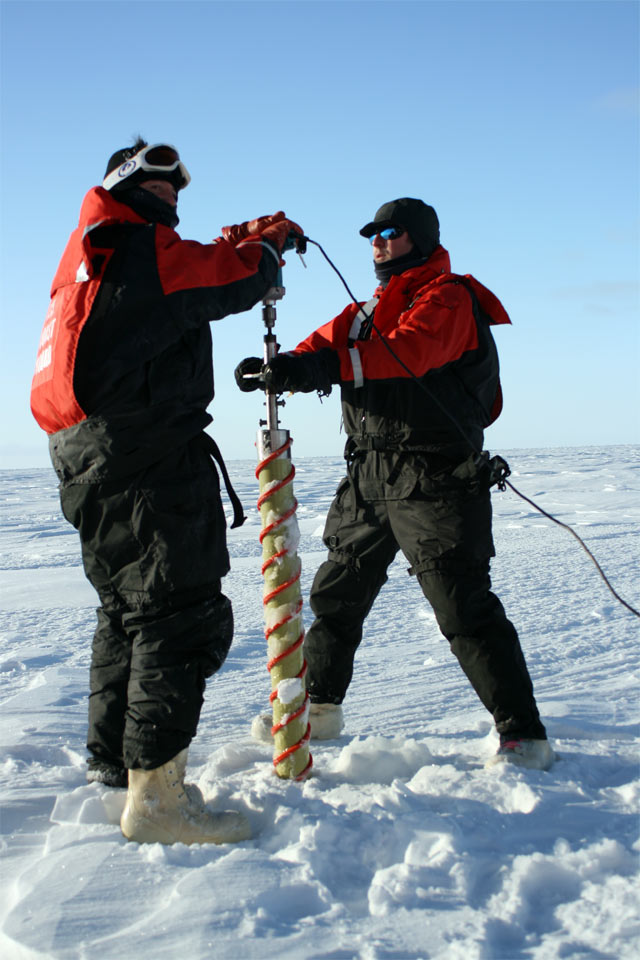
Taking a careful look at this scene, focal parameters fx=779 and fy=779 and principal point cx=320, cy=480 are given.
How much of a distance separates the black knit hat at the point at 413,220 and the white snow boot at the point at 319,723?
1.83m

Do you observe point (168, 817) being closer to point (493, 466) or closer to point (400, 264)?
point (493, 466)

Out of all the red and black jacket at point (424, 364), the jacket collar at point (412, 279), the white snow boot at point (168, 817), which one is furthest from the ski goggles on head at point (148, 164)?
the white snow boot at point (168, 817)

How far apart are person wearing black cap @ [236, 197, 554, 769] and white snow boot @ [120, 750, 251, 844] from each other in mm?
781

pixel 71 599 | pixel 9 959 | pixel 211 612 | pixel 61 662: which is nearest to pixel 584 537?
pixel 71 599

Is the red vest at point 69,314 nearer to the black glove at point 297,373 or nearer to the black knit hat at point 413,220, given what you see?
the black glove at point 297,373

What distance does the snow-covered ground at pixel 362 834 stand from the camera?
1682 millimetres

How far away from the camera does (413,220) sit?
10.0 ft

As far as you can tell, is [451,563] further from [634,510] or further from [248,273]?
[634,510]

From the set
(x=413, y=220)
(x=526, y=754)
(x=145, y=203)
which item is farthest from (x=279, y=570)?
(x=413, y=220)

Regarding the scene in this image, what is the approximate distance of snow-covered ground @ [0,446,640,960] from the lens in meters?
1.68

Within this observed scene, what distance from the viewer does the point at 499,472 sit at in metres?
2.72

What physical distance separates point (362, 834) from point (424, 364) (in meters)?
1.48

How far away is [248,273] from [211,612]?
98cm

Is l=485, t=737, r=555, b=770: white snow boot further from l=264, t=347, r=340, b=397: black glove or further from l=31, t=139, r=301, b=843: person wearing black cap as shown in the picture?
l=264, t=347, r=340, b=397: black glove
